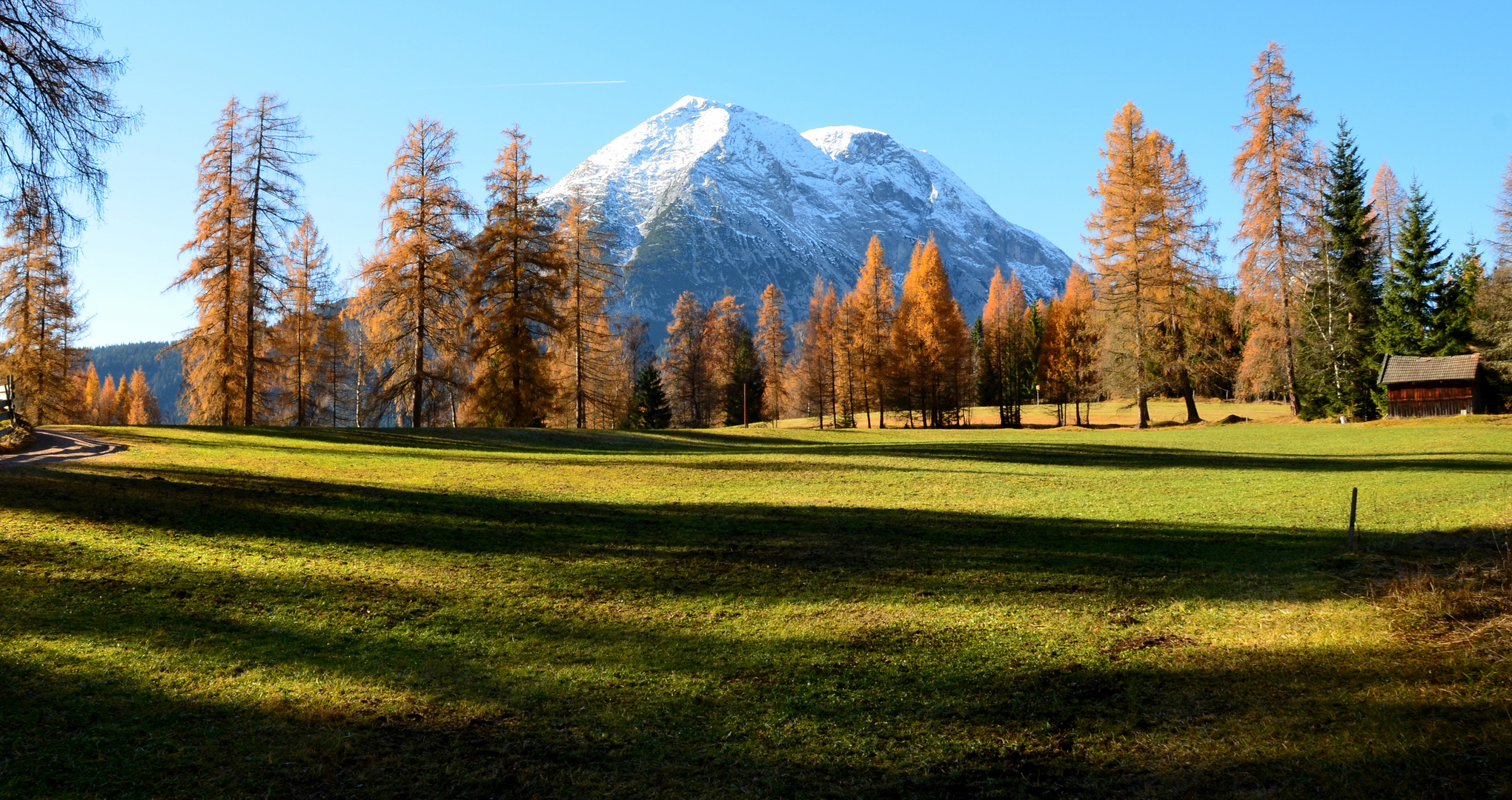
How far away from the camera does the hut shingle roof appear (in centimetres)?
4022

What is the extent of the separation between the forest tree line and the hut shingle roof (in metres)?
1.77

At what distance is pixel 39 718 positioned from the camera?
5680 millimetres

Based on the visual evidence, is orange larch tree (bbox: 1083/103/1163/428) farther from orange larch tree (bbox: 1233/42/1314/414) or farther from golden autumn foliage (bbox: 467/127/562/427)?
golden autumn foliage (bbox: 467/127/562/427)

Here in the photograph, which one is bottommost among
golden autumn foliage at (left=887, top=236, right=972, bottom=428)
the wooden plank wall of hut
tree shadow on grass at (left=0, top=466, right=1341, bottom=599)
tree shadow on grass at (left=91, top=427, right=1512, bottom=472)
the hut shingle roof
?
tree shadow on grass at (left=0, top=466, right=1341, bottom=599)

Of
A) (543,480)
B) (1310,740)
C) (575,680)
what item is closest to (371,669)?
(575,680)

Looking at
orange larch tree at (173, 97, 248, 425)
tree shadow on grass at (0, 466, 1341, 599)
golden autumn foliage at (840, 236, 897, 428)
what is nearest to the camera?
tree shadow on grass at (0, 466, 1341, 599)

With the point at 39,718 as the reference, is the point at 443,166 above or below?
above

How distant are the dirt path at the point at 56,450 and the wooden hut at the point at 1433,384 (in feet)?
179

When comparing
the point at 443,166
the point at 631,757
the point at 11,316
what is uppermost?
the point at 443,166

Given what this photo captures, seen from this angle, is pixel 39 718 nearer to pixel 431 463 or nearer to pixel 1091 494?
pixel 431 463

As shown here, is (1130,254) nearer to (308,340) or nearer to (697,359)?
(697,359)

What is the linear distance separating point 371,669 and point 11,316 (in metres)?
44.9

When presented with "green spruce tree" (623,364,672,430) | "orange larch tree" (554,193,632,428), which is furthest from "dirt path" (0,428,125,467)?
"green spruce tree" (623,364,672,430)

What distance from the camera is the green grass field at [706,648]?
5305 mm
